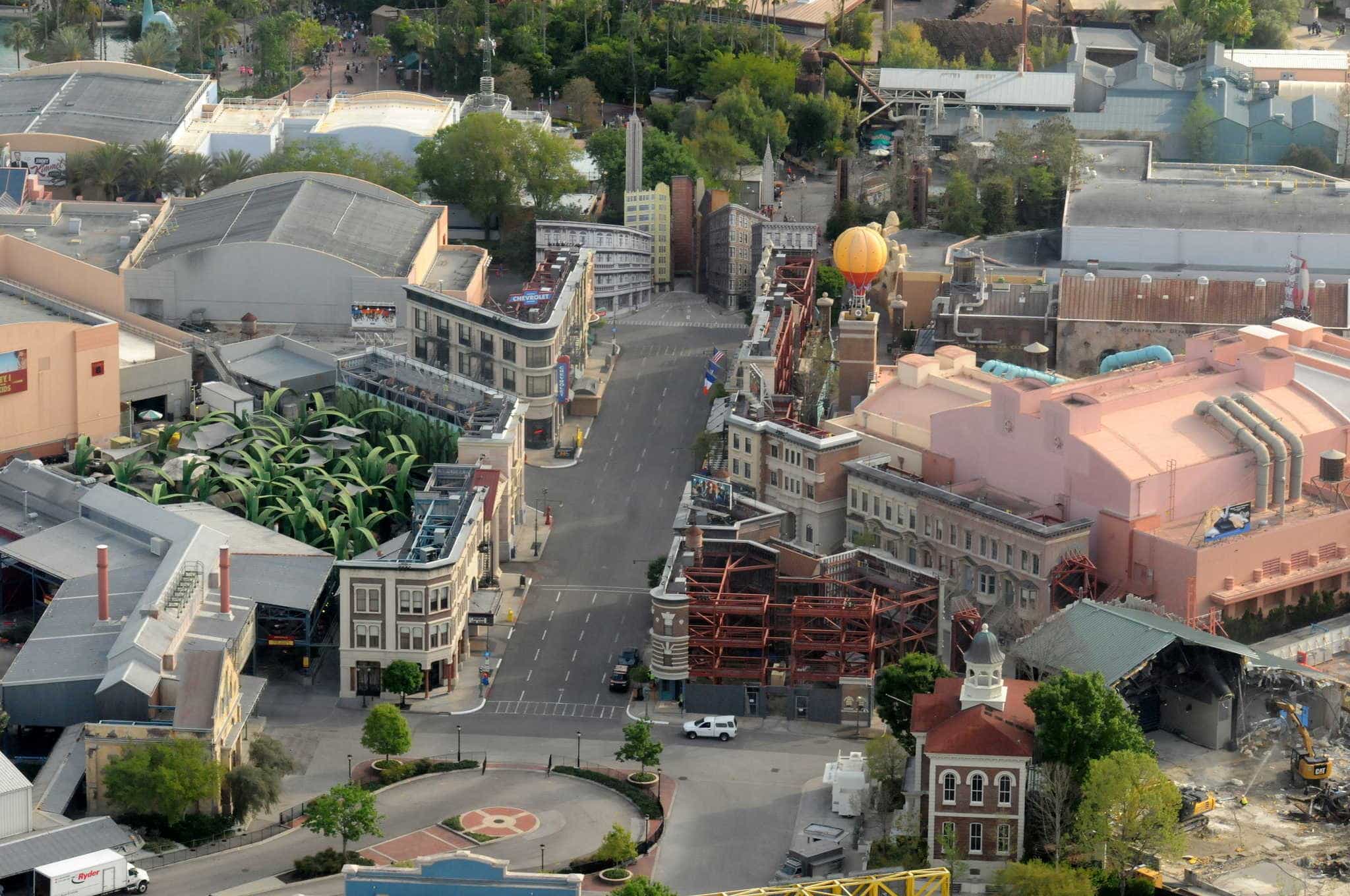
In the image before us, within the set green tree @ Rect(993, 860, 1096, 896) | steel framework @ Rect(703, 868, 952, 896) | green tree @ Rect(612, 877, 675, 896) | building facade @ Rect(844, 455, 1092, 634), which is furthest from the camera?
building facade @ Rect(844, 455, 1092, 634)

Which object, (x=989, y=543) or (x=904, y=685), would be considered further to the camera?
(x=989, y=543)

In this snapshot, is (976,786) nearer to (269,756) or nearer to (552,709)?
(552,709)

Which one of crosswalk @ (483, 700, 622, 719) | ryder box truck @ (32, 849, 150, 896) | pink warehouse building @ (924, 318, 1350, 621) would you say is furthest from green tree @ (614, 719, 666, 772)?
pink warehouse building @ (924, 318, 1350, 621)

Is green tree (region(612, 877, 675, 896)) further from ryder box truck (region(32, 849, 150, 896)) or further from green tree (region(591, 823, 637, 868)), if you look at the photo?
ryder box truck (region(32, 849, 150, 896))

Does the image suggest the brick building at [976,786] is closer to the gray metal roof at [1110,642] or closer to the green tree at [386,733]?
the gray metal roof at [1110,642]

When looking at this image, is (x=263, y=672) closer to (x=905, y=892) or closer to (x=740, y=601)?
(x=740, y=601)

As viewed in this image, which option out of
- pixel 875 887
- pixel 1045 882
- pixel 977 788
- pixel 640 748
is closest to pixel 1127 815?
pixel 1045 882
